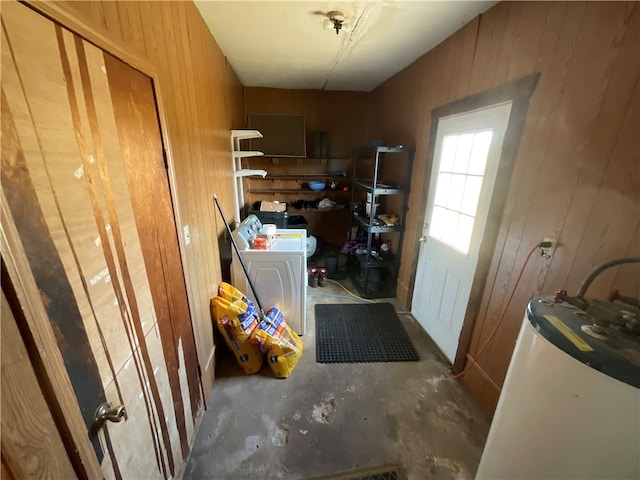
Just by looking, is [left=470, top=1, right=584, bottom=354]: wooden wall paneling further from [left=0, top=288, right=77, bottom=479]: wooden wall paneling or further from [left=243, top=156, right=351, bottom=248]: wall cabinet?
[left=243, top=156, right=351, bottom=248]: wall cabinet

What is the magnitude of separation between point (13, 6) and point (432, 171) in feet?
7.96

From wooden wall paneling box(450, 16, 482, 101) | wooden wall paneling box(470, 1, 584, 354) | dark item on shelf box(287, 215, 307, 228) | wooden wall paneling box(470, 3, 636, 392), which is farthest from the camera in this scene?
dark item on shelf box(287, 215, 307, 228)

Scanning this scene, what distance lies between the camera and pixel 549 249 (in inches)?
50.9

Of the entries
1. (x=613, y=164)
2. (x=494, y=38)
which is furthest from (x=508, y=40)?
(x=613, y=164)

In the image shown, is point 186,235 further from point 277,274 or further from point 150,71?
point 277,274

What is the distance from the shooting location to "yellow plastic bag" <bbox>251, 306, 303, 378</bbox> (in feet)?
6.12

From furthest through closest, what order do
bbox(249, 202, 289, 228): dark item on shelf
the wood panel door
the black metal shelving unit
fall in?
1. bbox(249, 202, 289, 228): dark item on shelf
2. the black metal shelving unit
3. the wood panel door

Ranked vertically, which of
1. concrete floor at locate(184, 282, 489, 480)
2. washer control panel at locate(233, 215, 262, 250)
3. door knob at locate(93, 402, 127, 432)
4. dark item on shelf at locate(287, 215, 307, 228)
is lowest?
concrete floor at locate(184, 282, 489, 480)

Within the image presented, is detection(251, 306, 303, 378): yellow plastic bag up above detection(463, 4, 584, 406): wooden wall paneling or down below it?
below

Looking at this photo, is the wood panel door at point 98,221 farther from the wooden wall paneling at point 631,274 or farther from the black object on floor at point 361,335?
the wooden wall paneling at point 631,274

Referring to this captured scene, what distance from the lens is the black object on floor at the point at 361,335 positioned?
7.00 feet

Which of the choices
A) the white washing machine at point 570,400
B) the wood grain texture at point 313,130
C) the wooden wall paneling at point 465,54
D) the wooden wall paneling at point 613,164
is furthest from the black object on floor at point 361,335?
the wooden wall paneling at point 465,54

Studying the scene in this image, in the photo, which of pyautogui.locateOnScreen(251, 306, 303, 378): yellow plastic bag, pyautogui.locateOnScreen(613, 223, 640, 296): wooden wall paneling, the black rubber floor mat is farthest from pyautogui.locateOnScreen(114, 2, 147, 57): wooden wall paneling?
the black rubber floor mat

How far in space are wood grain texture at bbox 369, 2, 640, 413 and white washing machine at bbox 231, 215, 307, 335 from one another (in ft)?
4.48
